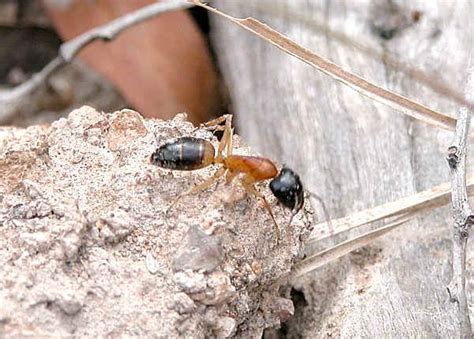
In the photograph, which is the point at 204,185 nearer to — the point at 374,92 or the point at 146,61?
the point at 374,92

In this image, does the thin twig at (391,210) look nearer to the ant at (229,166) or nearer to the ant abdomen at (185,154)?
the ant at (229,166)

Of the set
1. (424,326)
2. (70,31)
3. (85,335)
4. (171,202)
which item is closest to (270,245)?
(171,202)

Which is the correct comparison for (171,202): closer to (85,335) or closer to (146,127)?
(146,127)

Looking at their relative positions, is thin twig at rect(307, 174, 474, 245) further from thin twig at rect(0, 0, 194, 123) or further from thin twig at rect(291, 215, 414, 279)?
thin twig at rect(0, 0, 194, 123)

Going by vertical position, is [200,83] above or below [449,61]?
below

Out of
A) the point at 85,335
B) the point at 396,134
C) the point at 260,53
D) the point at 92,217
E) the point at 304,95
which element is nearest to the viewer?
the point at 85,335

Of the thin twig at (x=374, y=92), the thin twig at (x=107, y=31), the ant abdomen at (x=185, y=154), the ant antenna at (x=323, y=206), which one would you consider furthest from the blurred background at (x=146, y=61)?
the ant abdomen at (x=185, y=154)

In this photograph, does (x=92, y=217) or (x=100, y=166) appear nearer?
(x=92, y=217)
